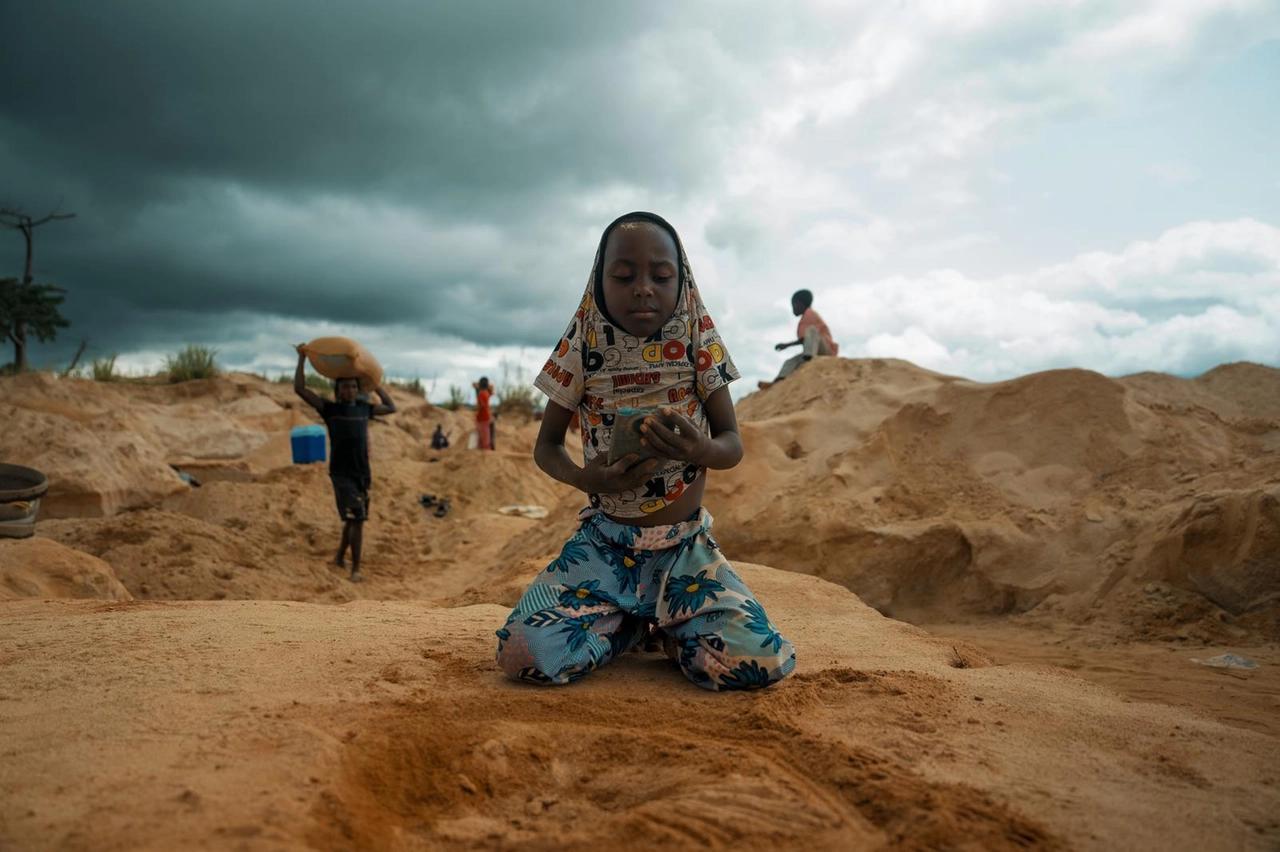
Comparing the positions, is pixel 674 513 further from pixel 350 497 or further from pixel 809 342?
pixel 809 342

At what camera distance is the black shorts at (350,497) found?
6836 millimetres

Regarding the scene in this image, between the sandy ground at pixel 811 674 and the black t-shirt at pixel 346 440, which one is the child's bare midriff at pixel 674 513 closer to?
the sandy ground at pixel 811 674

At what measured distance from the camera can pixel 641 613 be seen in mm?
2584

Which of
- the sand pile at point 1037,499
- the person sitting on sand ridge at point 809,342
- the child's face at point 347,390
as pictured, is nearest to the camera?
the sand pile at point 1037,499

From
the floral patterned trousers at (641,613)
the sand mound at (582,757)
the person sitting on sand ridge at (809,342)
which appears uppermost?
the person sitting on sand ridge at (809,342)

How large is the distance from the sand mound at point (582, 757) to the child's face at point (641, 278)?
3.76 ft

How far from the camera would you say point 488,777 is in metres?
1.67

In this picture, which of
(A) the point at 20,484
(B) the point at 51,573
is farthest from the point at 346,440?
(B) the point at 51,573

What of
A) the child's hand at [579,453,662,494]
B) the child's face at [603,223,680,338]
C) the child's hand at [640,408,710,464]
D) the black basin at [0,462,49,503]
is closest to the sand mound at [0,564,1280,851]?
the child's hand at [579,453,662,494]

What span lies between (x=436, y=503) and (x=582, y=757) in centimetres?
929

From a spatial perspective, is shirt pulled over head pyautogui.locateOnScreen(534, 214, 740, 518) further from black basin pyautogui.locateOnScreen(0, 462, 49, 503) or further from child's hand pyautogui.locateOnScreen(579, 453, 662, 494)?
black basin pyautogui.locateOnScreen(0, 462, 49, 503)

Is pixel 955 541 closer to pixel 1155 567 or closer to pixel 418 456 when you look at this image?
pixel 1155 567

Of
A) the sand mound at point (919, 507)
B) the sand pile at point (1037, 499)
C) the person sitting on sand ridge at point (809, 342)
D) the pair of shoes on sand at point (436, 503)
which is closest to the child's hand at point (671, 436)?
the sand mound at point (919, 507)

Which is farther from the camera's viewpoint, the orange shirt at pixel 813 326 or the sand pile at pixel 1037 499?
the orange shirt at pixel 813 326
